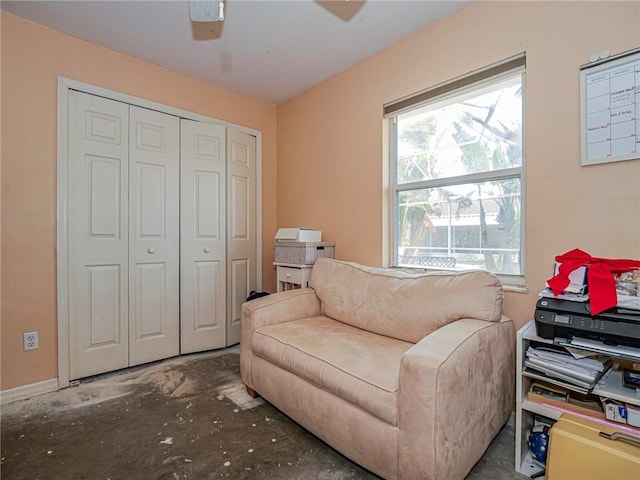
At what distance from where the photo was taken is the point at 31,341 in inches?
83.6

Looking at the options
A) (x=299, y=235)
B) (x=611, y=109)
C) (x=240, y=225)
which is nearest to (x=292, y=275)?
(x=299, y=235)

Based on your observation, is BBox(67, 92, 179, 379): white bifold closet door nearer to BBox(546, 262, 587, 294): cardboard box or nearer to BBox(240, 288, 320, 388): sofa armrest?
BBox(240, 288, 320, 388): sofa armrest

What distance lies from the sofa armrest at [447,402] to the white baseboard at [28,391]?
2.36m

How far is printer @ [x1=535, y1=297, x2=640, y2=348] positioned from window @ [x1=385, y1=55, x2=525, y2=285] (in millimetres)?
527

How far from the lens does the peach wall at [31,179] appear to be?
6.70ft

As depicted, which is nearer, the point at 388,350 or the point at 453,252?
the point at 388,350

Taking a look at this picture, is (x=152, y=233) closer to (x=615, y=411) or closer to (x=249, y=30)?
(x=249, y=30)

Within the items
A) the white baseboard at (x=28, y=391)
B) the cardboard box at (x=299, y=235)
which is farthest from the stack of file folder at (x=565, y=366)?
the white baseboard at (x=28, y=391)

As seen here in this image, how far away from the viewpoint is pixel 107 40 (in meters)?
2.33

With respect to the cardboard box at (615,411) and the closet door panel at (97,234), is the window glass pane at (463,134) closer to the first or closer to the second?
the cardboard box at (615,411)

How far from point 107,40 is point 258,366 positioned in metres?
2.56

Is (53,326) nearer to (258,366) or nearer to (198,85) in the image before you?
(258,366)

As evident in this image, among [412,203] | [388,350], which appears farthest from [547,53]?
[388,350]

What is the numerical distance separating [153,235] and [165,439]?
158 cm
